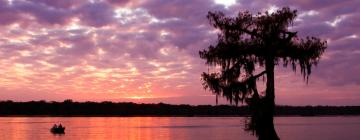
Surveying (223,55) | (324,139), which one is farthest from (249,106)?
(324,139)

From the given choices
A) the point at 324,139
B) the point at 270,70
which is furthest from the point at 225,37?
the point at 324,139

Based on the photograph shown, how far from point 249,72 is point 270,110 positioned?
2174 mm

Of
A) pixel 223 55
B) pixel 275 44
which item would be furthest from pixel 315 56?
pixel 223 55

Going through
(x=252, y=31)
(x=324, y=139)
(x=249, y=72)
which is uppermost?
(x=252, y=31)

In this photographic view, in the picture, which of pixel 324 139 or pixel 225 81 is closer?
pixel 225 81

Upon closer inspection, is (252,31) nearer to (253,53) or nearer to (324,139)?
(253,53)

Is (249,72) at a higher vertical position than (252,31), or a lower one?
lower

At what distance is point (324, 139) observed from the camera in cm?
7769

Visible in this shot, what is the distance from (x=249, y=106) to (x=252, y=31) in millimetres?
3425

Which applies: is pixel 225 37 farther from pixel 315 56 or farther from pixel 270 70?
pixel 315 56

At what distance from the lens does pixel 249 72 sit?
27.0 meters

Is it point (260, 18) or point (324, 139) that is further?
point (324, 139)

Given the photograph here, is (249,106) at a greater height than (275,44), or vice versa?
(275,44)

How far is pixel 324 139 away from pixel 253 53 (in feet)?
179
